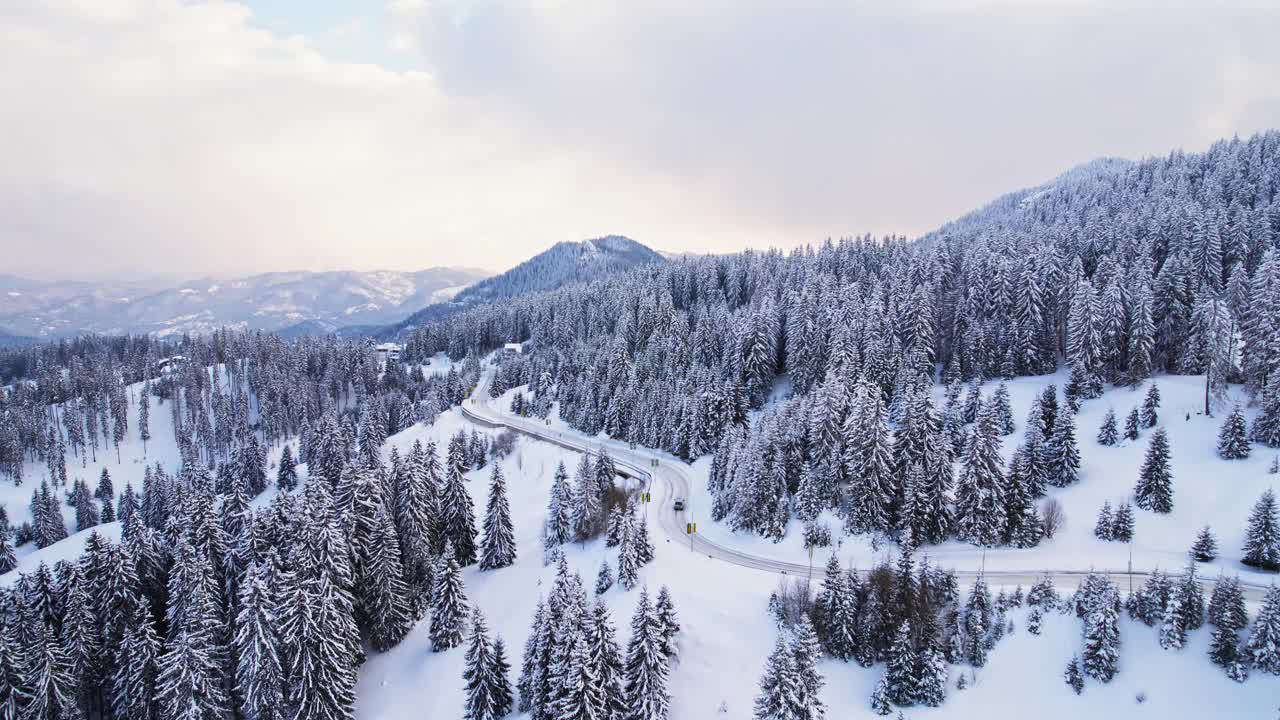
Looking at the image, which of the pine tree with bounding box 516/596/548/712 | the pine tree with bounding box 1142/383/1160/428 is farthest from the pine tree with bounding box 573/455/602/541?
the pine tree with bounding box 1142/383/1160/428

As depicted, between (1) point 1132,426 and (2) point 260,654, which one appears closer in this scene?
(2) point 260,654

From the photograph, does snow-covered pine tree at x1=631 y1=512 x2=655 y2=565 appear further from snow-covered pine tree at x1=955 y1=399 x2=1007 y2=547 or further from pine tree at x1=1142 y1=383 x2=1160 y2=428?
pine tree at x1=1142 y1=383 x2=1160 y2=428

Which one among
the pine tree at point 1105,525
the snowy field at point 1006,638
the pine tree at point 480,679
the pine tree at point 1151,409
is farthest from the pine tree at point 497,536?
the pine tree at point 1151,409

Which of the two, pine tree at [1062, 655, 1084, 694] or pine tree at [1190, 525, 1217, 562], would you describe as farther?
pine tree at [1190, 525, 1217, 562]

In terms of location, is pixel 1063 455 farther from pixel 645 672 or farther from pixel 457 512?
pixel 457 512

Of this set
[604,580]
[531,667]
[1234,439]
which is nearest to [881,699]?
[531,667]

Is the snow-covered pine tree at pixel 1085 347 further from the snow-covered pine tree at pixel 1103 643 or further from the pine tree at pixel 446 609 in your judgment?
the pine tree at pixel 446 609
